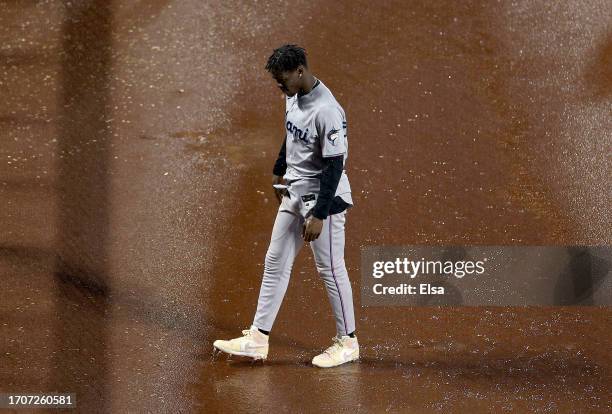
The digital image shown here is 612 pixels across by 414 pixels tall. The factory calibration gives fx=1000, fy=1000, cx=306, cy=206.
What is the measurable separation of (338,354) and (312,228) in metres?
0.90

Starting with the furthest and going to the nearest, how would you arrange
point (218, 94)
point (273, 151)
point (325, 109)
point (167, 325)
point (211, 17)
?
1. point (211, 17)
2. point (218, 94)
3. point (273, 151)
4. point (167, 325)
5. point (325, 109)

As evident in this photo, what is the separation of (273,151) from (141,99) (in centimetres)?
135

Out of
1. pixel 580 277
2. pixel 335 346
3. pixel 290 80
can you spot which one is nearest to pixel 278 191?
pixel 290 80

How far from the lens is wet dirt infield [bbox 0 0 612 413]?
5.99 metres

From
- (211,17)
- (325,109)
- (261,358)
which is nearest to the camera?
(325,109)

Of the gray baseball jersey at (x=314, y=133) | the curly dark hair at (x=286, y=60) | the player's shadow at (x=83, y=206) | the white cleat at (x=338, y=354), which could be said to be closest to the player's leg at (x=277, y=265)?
the gray baseball jersey at (x=314, y=133)

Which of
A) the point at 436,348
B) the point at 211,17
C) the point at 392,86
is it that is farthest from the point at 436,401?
the point at 211,17

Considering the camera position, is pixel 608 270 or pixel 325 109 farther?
pixel 608 270

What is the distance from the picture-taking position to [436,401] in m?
5.65

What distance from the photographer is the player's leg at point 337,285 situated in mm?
5898

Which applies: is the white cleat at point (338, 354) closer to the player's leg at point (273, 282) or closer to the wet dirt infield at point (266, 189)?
the wet dirt infield at point (266, 189)

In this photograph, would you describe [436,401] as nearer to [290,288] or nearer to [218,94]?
[290,288]

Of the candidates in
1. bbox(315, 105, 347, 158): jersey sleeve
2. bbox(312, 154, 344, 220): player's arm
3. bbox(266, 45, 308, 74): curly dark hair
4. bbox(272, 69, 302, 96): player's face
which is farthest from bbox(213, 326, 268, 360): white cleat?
bbox(266, 45, 308, 74): curly dark hair

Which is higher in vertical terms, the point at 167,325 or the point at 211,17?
the point at 211,17
